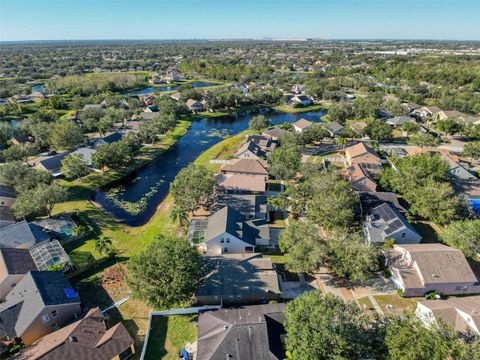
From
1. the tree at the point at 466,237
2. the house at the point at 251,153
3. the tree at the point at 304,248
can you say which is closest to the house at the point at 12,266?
the tree at the point at 304,248

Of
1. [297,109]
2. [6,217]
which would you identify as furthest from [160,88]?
[6,217]

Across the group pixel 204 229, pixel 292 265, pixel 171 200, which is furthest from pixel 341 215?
pixel 171 200

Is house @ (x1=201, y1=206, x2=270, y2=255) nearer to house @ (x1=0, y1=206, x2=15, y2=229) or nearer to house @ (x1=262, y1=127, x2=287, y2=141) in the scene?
house @ (x1=0, y1=206, x2=15, y2=229)

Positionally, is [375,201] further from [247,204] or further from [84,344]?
[84,344]

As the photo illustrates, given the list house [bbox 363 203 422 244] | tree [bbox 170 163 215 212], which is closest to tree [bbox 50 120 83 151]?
tree [bbox 170 163 215 212]

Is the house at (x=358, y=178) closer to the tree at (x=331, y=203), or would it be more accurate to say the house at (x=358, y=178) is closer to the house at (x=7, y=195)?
the tree at (x=331, y=203)

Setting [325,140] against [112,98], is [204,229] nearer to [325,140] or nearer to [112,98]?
[325,140]
